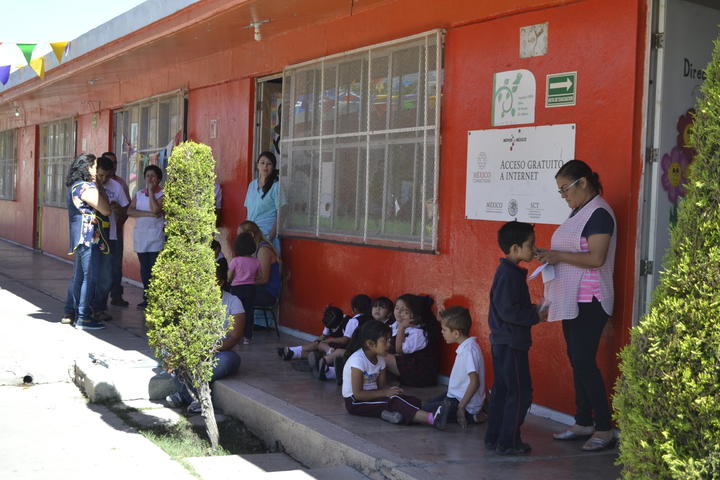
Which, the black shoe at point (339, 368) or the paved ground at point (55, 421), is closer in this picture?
the paved ground at point (55, 421)

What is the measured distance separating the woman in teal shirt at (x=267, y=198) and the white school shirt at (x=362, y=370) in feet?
10.8

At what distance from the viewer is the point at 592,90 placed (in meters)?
5.45

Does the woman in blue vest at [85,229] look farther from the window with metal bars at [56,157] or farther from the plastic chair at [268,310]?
the window with metal bars at [56,157]

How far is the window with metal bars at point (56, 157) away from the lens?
17.2 metres

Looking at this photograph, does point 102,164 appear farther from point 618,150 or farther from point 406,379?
point 618,150

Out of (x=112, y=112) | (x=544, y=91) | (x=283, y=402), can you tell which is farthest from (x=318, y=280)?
(x=112, y=112)

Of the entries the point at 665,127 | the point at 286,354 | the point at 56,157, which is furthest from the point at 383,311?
the point at 56,157

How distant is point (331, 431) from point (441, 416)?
2.24 ft

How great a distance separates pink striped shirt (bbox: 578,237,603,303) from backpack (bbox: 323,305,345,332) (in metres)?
2.94

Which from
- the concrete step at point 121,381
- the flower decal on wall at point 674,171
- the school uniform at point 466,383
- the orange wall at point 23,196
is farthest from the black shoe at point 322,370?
the orange wall at point 23,196

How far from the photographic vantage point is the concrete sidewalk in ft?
15.3

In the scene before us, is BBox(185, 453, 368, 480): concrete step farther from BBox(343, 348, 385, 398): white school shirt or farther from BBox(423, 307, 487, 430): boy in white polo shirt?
BBox(423, 307, 487, 430): boy in white polo shirt

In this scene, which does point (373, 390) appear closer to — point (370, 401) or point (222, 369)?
point (370, 401)

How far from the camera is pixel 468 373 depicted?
5.50 m
